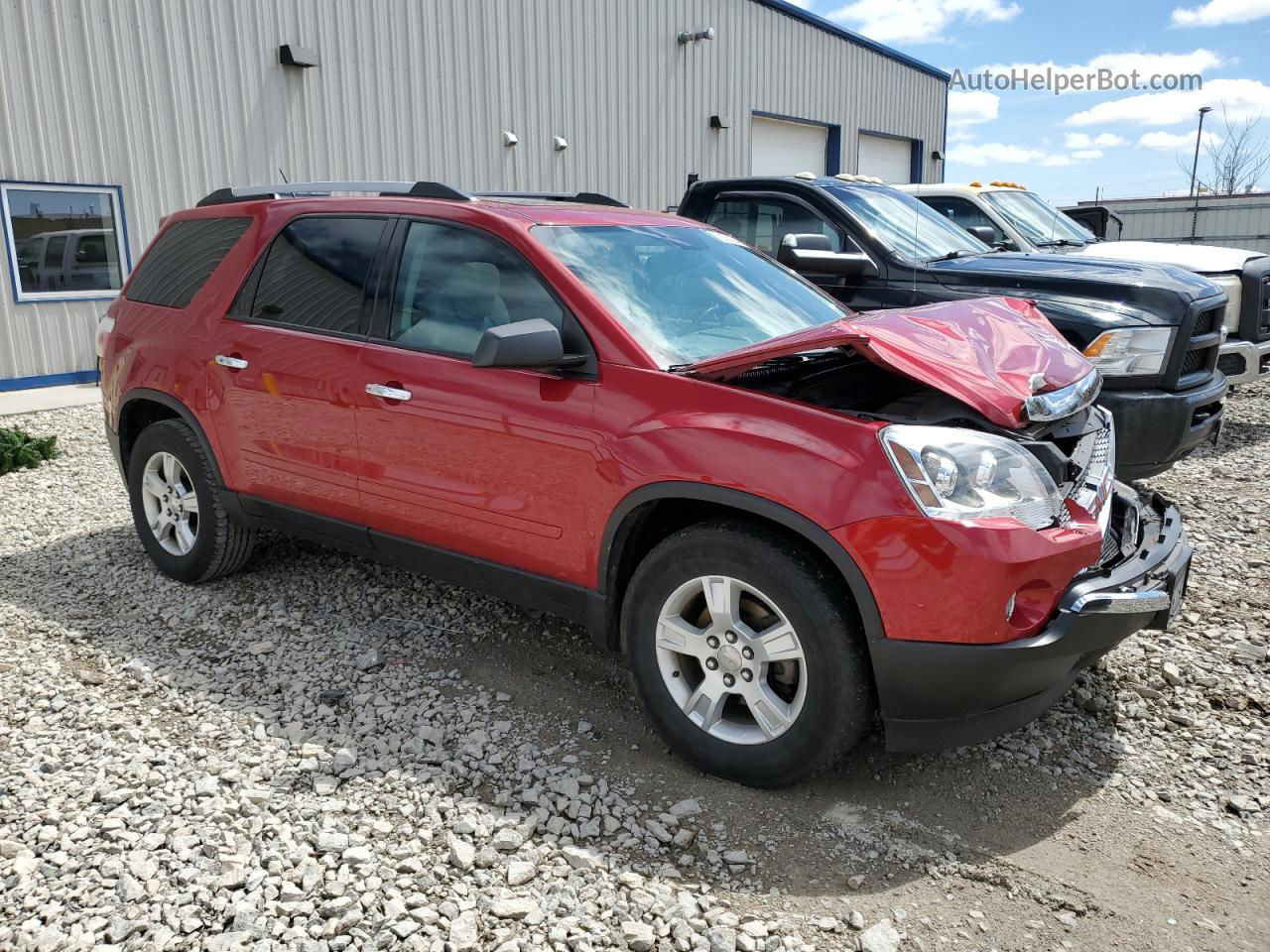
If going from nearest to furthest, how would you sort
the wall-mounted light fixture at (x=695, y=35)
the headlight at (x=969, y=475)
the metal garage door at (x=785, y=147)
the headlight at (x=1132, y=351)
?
the headlight at (x=969, y=475), the headlight at (x=1132, y=351), the wall-mounted light fixture at (x=695, y=35), the metal garage door at (x=785, y=147)

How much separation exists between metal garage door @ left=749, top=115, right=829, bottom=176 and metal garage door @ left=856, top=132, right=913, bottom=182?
4.36ft

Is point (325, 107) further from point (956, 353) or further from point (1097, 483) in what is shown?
point (1097, 483)

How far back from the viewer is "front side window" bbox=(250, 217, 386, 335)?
4039mm

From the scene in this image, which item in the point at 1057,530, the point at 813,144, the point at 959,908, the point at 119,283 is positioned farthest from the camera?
the point at 813,144

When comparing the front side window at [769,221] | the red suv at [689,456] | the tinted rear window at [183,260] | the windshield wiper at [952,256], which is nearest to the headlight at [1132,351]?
the windshield wiper at [952,256]

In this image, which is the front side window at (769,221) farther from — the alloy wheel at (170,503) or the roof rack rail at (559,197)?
the alloy wheel at (170,503)

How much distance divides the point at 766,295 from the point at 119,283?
9251 millimetres

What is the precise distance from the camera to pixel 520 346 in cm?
310

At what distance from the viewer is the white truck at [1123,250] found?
7493 mm

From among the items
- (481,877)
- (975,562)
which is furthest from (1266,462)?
(481,877)

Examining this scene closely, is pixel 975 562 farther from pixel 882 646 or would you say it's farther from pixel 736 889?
pixel 736 889

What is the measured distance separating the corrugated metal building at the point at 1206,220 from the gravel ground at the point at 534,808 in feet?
74.6

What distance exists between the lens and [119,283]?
35.6 ft

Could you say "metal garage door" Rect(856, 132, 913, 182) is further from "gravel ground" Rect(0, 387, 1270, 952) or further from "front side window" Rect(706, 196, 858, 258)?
"gravel ground" Rect(0, 387, 1270, 952)
